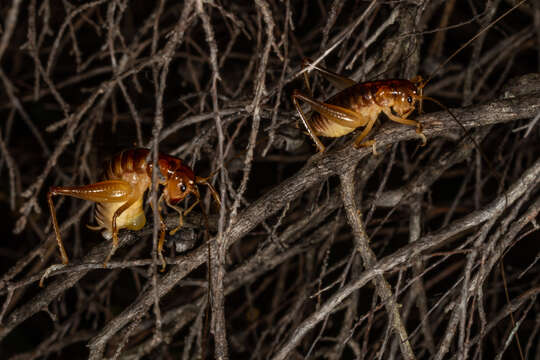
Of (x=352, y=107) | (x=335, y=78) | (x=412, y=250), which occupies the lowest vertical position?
(x=412, y=250)

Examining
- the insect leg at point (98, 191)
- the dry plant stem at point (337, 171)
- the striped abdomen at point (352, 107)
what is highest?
the insect leg at point (98, 191)

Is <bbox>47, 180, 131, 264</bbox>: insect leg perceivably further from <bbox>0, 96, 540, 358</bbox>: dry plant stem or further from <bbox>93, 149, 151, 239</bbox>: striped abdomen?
<bbox>0, 96, 540, 358</bbox>: dry plant stem

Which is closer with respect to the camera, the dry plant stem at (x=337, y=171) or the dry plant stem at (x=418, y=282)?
the dry plant stem at (x=337, y=171)

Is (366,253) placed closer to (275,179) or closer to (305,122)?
(305,122)

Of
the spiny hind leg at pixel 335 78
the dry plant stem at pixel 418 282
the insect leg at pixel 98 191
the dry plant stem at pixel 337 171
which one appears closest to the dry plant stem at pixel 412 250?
the dry plant stem at pixel 337 171

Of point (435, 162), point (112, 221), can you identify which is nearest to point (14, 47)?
point (112, 221)

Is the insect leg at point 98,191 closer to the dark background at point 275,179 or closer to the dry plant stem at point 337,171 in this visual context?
the dark background at point 275,179

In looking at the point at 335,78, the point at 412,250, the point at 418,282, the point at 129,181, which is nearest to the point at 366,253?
the point at 412,250

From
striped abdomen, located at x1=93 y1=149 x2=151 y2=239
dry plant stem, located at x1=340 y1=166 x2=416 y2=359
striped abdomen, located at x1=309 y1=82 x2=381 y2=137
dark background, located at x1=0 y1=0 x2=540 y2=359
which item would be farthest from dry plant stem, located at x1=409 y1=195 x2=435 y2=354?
striped abdomen, located at x1=93 y1=149 x2=151 y2=239
